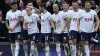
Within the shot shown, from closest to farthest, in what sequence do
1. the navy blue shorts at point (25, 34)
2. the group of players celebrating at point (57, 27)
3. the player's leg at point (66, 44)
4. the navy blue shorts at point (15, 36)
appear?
the group of players celebrating at point (57, 27) → the player's leg at point (66, 44) → the navy blue shorts at point (15, 36) → the navy blue shorts at point (25, 34)

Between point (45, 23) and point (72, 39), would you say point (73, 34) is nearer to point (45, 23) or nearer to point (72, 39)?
point (72, 39)

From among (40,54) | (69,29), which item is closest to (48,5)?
(40,54)

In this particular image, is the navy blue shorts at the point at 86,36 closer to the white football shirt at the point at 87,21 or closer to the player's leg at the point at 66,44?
the white football shirt at the point at 87,21

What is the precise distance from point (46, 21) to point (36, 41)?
31.2 inches

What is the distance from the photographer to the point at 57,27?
47.9 feet

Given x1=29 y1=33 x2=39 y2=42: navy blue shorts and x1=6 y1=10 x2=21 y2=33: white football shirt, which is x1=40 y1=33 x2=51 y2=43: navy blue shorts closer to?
x1=29 y1=33 x2=39 y2=42: navy blue shorts

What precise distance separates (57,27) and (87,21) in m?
1.12

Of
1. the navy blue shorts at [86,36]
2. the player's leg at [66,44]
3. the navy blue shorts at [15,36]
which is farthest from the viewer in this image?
the navy blue shorts at [15,36]

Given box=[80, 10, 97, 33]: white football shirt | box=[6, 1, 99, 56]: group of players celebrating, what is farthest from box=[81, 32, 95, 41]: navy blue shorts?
box=[80, 10, 97, 33]: white football shirt

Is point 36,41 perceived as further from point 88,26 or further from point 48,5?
point 48,5

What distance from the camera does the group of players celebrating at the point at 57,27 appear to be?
14.2m

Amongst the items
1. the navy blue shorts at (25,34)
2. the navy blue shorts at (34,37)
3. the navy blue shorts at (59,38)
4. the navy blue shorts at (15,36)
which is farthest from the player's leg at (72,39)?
the navy blue shorts at (15,36)

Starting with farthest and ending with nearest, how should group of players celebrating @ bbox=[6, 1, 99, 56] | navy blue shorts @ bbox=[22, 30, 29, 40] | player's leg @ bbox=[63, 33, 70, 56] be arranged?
navy blue shorts @ bbox=[22, 30, 29, 40] → player's leg @ bbox=[63, 33, 70, 56] → group of players celebrating @ bbox=[6, 1, 99, 56]

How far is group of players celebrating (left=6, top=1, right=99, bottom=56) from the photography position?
1418 centimetres
